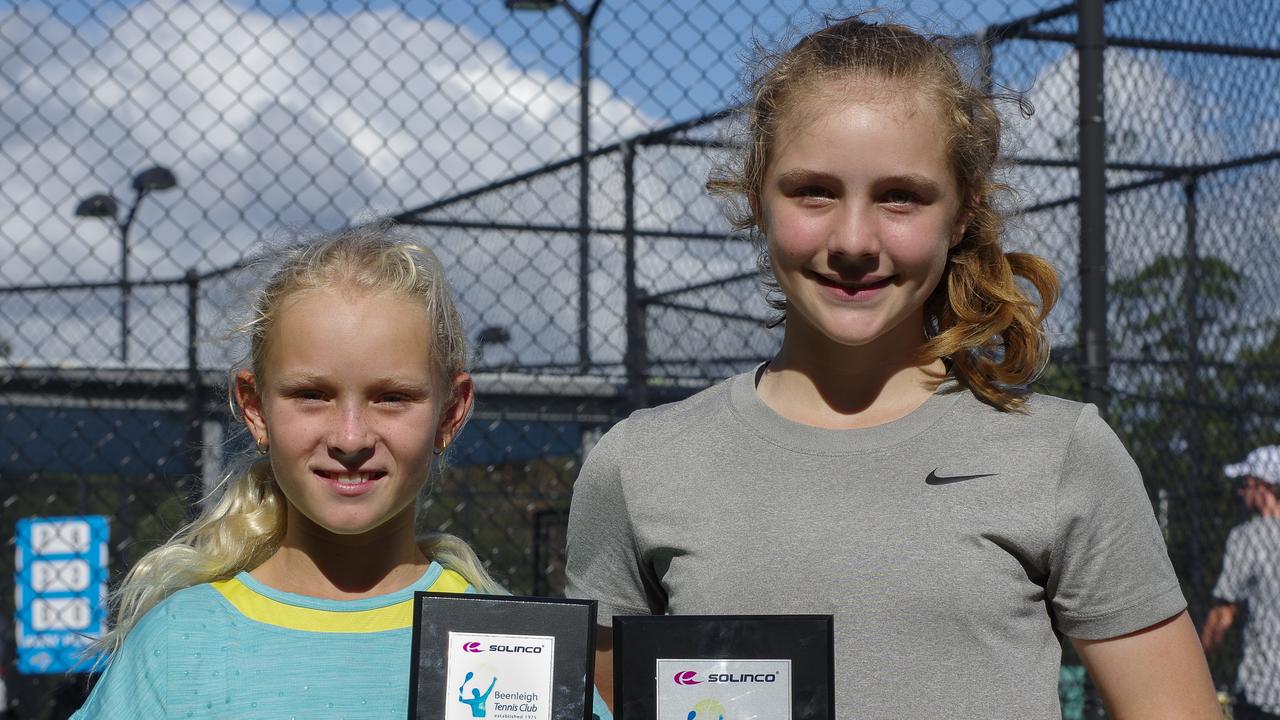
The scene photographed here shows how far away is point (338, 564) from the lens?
5.53 feet

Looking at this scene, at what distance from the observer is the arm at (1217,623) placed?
460cm

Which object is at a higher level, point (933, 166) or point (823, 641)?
point (933, 166)

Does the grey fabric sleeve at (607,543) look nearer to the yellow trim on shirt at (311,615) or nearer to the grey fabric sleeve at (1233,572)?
the yellow trim on shirt at (311,615)

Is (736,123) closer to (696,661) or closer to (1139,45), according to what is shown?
(696,661)

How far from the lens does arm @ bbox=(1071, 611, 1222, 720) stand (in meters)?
1.44

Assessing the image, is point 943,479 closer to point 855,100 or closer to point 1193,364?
point 855,100

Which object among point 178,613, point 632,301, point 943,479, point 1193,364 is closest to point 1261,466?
point 1193,364

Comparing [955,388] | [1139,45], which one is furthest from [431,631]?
[1139,45]

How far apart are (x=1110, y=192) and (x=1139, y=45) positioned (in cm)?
65

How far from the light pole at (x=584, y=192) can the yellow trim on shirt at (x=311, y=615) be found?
2.69 m

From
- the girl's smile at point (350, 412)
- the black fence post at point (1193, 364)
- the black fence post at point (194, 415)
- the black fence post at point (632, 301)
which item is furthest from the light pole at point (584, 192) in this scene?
the girl's smile at point (350, 412)

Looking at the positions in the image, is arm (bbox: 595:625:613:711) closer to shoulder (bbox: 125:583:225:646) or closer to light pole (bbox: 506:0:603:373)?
shoulder (bbox: 125:583:225:646)

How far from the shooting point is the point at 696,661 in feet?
4.40

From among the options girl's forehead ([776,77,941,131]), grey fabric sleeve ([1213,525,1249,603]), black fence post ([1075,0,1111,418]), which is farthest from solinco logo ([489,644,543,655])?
grey fabric sleeve ([1213,525,1249,603])
